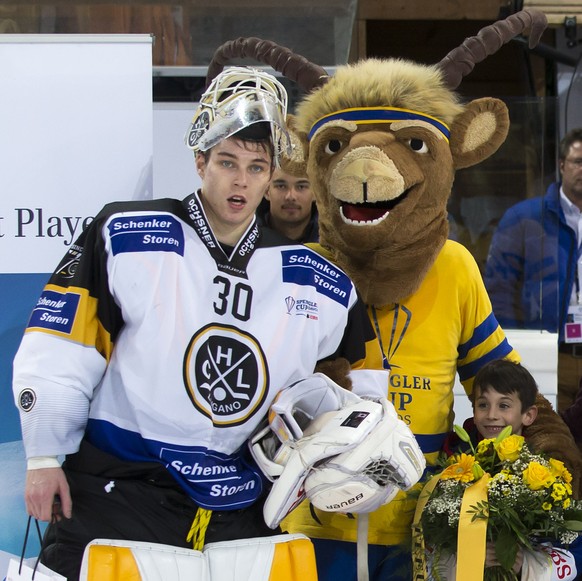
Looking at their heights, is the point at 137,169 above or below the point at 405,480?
above

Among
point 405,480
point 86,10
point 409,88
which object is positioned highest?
point 86,10

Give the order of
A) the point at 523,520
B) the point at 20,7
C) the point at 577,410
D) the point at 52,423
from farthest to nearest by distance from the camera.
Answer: the point at 20,7
the point at 577,410
the point at 523,520
the point at 52,423

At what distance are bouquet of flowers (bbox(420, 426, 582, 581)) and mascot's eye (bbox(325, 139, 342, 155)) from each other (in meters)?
0.80

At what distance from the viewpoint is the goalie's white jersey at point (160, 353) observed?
2133 millimetres

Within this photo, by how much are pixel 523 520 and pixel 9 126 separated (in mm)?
1692

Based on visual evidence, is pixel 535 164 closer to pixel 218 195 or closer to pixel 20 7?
pixel 20 7

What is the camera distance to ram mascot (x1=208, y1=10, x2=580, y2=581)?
2.61m

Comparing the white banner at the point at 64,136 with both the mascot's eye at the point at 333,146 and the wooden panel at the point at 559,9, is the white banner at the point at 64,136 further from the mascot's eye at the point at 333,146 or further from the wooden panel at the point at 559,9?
the wooden panel at the point at 559,9

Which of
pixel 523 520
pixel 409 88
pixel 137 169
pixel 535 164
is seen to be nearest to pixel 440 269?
pixel 409 88

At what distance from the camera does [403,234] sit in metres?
2.62

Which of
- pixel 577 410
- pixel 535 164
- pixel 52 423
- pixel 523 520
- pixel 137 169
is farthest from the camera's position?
pixel 535 164

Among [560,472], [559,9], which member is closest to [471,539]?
[560,472]

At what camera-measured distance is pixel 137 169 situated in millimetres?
2846

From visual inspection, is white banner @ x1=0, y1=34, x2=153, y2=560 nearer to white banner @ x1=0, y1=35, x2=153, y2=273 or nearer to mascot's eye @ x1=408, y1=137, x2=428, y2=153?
white banner @ x1=0, y1=35, x2=153, y2=273
